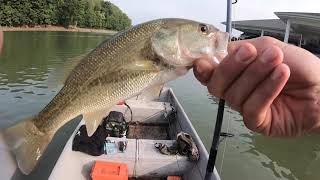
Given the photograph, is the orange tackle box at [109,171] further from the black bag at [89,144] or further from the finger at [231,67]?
the finger at [231,67]

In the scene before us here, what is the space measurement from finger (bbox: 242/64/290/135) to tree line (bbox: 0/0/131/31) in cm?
6413

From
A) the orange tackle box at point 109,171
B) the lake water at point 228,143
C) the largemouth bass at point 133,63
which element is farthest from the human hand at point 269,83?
the lake water at point 228,143

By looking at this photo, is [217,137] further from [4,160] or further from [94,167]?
[4,160]

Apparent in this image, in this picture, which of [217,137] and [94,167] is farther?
[94,167]

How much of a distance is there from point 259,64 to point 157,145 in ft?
19.4

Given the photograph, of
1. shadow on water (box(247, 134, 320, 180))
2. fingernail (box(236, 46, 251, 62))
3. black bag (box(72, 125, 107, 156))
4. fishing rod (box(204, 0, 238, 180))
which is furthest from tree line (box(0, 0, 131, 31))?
fingernail (box(236, 46, 251, 62))

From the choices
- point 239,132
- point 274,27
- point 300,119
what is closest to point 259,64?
point 300,119

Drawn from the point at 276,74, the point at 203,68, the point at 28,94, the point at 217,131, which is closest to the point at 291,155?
the point at 217,131

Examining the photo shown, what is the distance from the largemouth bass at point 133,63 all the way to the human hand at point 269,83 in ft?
0.48

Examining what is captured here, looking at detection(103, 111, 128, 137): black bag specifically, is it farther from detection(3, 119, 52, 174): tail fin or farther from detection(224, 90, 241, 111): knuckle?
detection(224, 90, 241, 111): knuckle

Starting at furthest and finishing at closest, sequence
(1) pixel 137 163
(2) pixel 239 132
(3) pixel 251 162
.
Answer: (2) pixel 239 132, (3) pixel 251 162, (1) pixel 137 163

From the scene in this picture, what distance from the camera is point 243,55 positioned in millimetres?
2068

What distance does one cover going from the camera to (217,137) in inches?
233

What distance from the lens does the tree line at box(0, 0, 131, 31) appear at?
66.9 meters
